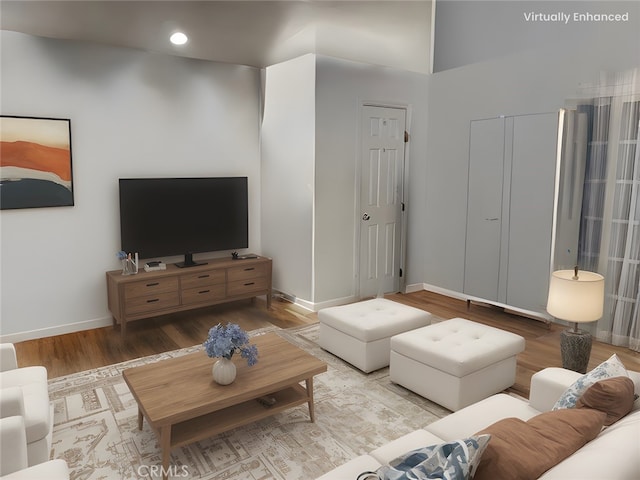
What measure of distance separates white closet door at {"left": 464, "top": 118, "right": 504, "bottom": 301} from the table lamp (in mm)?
1862

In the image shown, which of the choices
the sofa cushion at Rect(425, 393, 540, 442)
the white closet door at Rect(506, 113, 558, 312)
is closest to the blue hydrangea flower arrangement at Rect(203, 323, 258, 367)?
the sofa cushion at Rect(425, 393, 540, 442)

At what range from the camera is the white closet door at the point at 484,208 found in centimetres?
492

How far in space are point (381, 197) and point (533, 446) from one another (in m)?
4.24

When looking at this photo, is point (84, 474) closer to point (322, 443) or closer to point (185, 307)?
point (322, 443)

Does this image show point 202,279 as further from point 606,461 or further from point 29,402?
point 606,461

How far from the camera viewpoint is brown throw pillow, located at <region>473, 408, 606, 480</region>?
1326 mm

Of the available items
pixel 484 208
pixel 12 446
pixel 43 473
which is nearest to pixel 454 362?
pixel 43 473

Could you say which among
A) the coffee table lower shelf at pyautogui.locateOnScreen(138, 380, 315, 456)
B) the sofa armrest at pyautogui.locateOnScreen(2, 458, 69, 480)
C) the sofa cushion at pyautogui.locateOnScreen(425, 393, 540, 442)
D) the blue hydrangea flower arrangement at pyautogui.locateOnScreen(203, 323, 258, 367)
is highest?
the blue hydrangea flower arrangement at pyautogui.locateOnScreen(203, 323, 258, 367)

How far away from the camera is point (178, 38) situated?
162 inches

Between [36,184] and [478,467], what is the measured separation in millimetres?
4132

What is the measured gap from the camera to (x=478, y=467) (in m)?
1.35

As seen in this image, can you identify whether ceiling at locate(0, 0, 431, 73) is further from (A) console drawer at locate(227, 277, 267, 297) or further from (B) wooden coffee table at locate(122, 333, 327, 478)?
(B) wooden coffee table at locate(122, 333, 327, 478)

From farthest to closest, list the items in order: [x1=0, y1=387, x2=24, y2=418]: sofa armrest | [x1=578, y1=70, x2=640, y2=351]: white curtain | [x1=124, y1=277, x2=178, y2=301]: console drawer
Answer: [x1=124, y1=277, x2=178, y2=301]: console drawer, [x1=578, y1=70, x2=640, y2=351]: white curtain, [x1=0, y1=387, x2=24, y2=418]: sofa armrest

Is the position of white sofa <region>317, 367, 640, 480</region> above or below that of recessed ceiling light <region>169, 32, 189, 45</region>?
below
